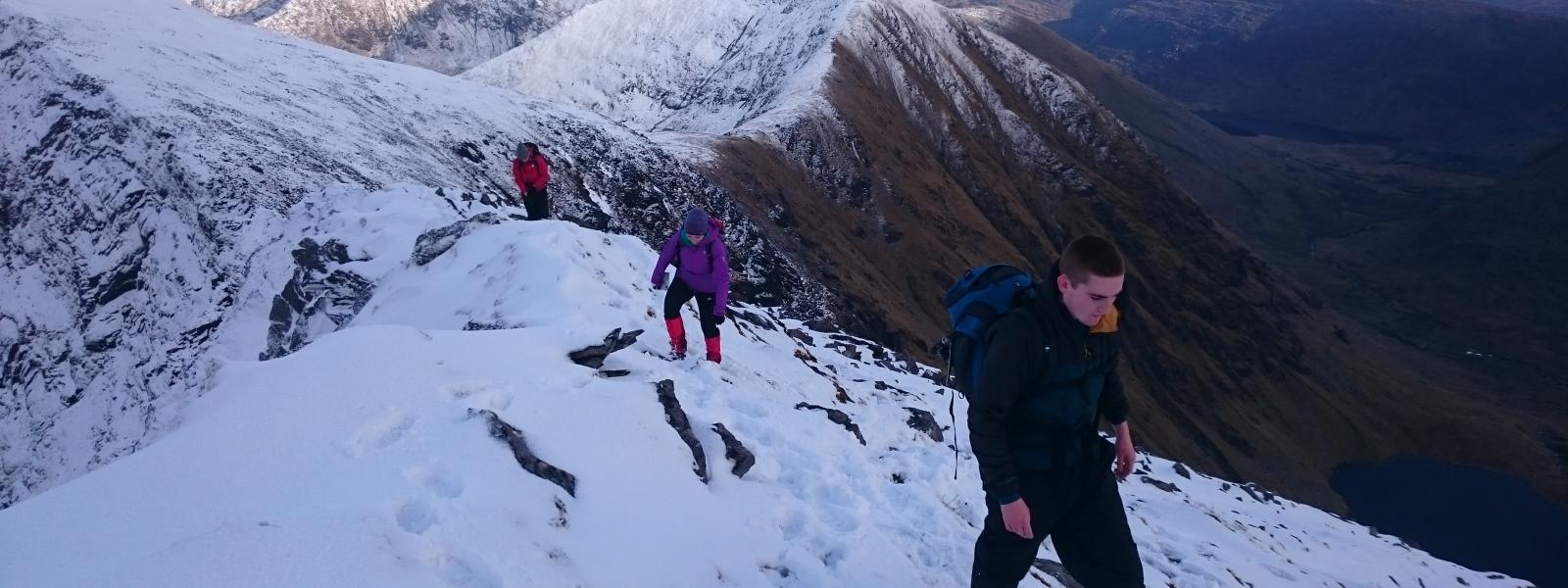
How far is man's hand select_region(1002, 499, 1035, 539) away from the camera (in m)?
4.38

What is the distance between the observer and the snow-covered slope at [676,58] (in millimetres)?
56844

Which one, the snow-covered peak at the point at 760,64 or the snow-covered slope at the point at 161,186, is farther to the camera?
the snow-covered peak at the point at 760,64

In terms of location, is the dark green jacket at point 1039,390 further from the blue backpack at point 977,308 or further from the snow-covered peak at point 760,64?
the snow-covered peak at point 760,64

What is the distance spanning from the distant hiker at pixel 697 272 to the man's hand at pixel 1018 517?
544cm

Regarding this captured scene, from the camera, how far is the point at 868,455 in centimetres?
884

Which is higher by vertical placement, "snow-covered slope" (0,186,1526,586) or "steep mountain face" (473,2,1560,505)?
"snow-covered slope" (0,186,1526,586)

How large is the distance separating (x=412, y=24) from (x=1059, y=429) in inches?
5490

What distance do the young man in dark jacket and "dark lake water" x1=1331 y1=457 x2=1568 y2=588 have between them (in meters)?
58.5

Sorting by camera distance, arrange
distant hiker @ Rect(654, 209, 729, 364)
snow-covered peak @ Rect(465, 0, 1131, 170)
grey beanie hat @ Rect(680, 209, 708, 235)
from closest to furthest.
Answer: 1. grey beanie hat @ Rect(680, 209, 708, 235)
2. distant hiker @ Rect(654, 209, 729, 364)
3. snow-covered peak @ Rect(465, 0, 1131, 170)

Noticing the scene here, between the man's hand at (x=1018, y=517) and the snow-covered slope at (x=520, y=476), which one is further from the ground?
the man's hand at (x=1018, y=517)

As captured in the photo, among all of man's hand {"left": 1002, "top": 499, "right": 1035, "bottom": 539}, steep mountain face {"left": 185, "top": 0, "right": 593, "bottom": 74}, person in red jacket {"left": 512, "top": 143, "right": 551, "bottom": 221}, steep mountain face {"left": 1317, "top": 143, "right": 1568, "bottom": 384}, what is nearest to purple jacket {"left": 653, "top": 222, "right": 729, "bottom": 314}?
man's hand {"left": 1002, "top": 499, "right": 1035, "bottom": 539}

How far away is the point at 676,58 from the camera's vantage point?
63.8m

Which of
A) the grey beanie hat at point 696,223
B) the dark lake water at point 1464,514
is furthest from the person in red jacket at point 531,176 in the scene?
the dark lake water at point 1464,514

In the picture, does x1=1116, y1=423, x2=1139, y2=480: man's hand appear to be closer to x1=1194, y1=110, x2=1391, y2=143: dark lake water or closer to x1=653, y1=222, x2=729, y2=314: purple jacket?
x1=653, y1=222, x2=729, y2=314: purple jacket
